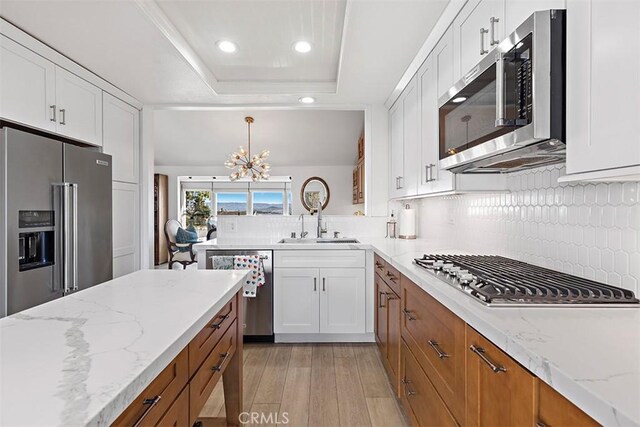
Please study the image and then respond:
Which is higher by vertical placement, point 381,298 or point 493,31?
point 493,31

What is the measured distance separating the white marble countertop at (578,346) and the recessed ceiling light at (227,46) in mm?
2414

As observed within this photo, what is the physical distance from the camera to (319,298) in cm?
309

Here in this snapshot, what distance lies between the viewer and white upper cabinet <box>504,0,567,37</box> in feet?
3.67

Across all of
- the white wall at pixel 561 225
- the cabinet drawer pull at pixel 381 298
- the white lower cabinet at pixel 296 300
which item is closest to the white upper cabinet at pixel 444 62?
the white wall at pixel 561 225

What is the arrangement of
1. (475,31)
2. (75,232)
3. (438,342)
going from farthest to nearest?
(75,232) → (475,31) → (438,342)

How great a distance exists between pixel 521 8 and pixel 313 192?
22.5ft

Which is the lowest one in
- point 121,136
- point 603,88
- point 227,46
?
point 603,88

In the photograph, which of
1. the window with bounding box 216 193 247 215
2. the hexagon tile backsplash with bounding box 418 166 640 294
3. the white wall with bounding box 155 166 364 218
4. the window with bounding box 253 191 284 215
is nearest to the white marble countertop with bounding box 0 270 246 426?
the hexagon tile backsplash with bounding box 418 166 640 294

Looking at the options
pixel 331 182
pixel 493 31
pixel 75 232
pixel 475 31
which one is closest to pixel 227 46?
pixel 75 232

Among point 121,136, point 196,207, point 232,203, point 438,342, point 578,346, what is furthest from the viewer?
point 232,203

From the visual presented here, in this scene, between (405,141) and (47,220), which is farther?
(405,141)

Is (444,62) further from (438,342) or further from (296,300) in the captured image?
(296,300)

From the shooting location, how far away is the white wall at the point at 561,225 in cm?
116

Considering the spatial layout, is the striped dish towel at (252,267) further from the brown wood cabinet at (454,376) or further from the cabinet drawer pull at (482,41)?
the cabinet drawer pull at (482,41)
